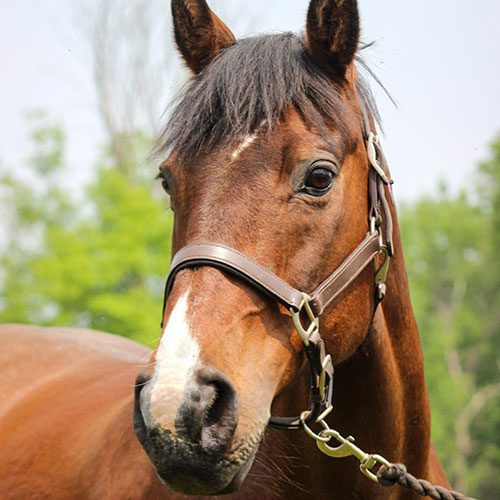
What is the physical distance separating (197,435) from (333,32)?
5.76 ft

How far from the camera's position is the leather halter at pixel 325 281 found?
268 centimetres

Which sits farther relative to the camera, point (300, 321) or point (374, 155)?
point (374, 155)

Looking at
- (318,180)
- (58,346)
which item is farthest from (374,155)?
(58,346)

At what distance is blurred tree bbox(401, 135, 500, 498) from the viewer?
39031 millimetres

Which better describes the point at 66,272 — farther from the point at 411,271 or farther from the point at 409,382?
the point at 411,271

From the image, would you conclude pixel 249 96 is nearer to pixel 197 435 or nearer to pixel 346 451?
pixel 197 435

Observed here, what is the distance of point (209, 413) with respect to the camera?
2428 millimetres

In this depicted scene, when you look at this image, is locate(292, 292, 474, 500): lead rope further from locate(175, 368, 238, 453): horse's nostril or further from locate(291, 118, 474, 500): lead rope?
locate(175, 368, 238, 453): horse's nostril

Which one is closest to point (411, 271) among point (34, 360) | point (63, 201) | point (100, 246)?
point (63, 201)

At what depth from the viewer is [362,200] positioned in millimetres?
3195

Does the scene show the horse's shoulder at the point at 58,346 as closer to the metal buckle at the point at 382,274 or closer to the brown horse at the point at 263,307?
the brown horse at the point at 263,307

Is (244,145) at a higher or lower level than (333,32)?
lower

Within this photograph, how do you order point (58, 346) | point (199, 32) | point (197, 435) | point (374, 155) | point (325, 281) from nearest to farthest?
point (197, 435) < point (325, 281) < point (374, 155) < point (199, 32) < point (58, 346)

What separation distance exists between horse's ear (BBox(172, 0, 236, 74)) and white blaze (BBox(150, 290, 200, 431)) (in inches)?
58.7
